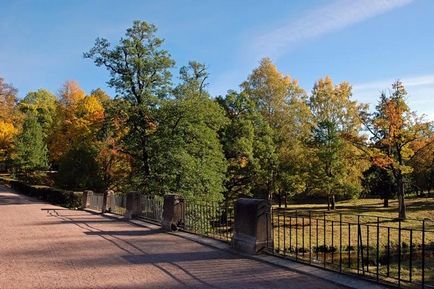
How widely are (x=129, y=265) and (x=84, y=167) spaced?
32.6 metres

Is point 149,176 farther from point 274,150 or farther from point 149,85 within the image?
point 274,150

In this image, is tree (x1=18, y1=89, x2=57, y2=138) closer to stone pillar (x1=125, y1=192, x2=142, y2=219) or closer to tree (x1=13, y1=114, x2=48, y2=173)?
tree (x1=13, y1=114, x2=48, y2=173)

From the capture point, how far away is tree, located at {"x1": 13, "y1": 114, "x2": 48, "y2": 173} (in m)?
46.9

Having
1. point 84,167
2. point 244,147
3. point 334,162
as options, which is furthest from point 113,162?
point 334,162

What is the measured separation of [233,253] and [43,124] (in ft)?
210

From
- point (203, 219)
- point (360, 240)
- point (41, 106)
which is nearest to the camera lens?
point (360, 240)

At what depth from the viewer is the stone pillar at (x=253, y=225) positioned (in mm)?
8641

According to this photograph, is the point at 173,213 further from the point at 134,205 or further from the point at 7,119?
the point at 7,119

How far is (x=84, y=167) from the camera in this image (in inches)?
1544

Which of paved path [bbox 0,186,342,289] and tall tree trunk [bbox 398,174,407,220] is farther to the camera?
tall tree trunk [bbox 398,174,407,220]

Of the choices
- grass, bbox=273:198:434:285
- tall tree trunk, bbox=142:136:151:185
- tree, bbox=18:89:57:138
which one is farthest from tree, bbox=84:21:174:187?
tree, bbox=18:89:57:138

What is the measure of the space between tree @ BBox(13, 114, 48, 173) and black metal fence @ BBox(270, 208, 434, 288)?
31.0 metres

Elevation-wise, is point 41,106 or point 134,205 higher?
point 41,106

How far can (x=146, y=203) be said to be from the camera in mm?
16312
